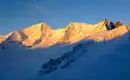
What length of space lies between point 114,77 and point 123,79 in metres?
4.41

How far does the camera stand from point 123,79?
19788 centimetres

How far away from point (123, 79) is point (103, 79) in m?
9.55

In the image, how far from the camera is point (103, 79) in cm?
19900

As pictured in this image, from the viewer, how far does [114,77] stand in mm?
199000

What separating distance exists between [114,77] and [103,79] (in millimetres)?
5393
